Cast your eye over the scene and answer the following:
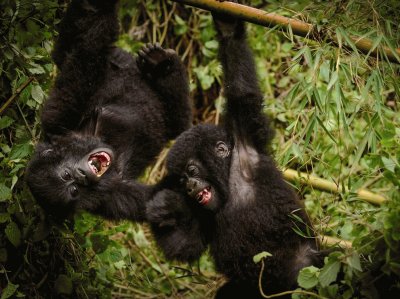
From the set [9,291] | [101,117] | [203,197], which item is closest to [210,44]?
[101,117]

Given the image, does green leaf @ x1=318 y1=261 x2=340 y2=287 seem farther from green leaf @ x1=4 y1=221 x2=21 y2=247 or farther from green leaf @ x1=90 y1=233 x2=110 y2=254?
green leaf @ x1=4 y1=221 x2=21 y2=247

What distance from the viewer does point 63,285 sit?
3.82 metres

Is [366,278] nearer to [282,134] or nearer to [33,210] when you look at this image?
[33,210]

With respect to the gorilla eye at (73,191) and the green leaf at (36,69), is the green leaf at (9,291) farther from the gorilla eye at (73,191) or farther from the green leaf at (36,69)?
the green leaf at (36,69)

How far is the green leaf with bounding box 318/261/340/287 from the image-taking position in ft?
8.57

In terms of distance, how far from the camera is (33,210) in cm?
389

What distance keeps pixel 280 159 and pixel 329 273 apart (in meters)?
1.61

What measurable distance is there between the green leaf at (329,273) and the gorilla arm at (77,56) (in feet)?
7.17

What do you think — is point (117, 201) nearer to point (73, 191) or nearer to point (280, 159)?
point (73, 191)

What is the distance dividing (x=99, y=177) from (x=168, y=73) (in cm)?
106

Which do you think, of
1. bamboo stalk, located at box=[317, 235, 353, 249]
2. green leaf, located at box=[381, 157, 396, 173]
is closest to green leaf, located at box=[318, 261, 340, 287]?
green leaf, located at box=[381, 157, 396, 173]

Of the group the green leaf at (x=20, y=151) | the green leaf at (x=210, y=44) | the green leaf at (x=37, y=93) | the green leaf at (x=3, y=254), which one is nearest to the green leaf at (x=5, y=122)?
the green leaf at (x=20, y=151)

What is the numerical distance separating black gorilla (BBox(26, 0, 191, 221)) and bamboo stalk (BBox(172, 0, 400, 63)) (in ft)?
2.89

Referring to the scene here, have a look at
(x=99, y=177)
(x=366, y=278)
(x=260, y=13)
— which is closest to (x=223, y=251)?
(x=99, y=177)
